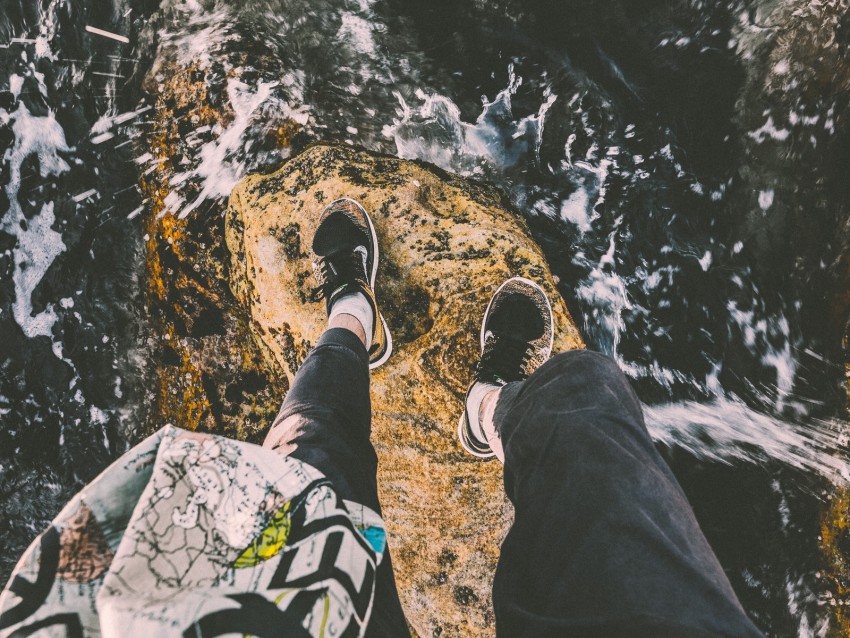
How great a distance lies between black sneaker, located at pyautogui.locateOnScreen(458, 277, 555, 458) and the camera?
201 centimetres

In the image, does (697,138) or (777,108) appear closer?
(777,108)

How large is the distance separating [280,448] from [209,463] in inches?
16.4

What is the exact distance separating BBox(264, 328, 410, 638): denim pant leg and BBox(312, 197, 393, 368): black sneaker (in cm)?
27

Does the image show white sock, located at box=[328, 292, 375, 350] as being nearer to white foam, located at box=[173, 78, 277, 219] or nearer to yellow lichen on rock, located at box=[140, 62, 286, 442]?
yellow lichen on rock, located at box=[140, 62, 286, 442]

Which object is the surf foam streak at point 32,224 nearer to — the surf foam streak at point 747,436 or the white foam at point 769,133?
the surf foam streak at point 747,436

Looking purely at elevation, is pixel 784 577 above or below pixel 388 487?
below

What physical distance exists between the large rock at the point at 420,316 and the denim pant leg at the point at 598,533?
0.78 m

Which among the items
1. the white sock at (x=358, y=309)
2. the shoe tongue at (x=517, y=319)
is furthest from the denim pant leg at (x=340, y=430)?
the shoe tongue at (x=517, y=319)

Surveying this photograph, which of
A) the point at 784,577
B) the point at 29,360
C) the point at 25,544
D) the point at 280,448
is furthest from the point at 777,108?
the point at 25,544

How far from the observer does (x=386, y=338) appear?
2.13m

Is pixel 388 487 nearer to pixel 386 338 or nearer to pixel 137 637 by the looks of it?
pixel 386 338

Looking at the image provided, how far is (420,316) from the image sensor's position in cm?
219

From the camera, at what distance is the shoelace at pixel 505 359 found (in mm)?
2008

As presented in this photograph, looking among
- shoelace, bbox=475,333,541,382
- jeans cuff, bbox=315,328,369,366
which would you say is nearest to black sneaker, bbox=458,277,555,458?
shoelace, bbox=475,333,541,382
